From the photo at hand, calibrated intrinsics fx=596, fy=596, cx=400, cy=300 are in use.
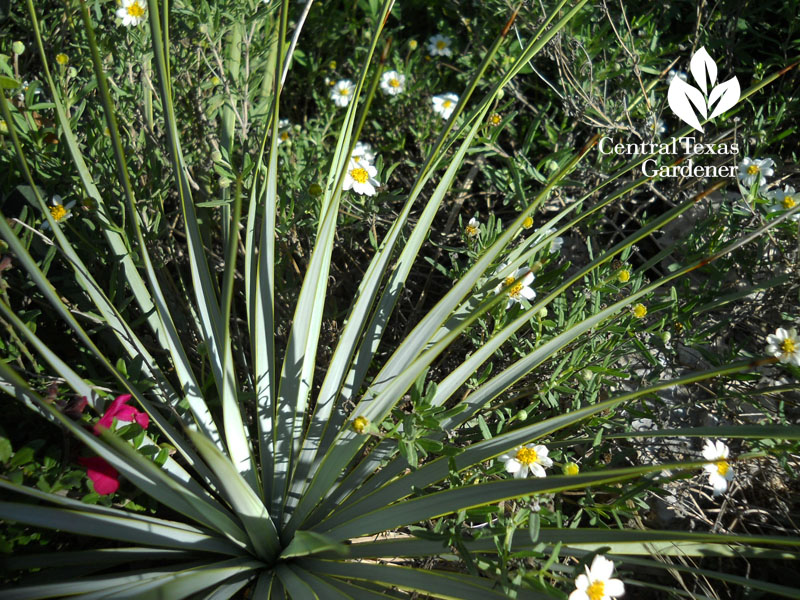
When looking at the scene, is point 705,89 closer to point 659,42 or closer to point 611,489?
point 659,42

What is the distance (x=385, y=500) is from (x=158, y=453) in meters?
0.42

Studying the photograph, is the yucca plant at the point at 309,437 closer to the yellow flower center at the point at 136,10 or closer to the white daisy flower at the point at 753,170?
the yellow flower center at the point at 136,10

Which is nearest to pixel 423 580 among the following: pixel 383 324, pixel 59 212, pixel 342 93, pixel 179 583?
pixel 179 583

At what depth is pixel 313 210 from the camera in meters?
1.38

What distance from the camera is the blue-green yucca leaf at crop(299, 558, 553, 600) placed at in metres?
0.88

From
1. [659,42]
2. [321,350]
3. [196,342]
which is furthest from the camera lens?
[659,42]

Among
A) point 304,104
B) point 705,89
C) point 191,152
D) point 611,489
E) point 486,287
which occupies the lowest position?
point 611,489

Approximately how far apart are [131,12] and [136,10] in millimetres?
13

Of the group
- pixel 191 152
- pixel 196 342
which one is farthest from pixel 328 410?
pixel 191 152

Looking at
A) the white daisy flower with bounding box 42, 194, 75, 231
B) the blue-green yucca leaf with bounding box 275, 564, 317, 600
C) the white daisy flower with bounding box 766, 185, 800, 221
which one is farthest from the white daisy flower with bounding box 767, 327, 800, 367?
the white daisy flower with bounding box 42, 194, 75, 231

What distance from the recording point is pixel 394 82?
6.03 ft

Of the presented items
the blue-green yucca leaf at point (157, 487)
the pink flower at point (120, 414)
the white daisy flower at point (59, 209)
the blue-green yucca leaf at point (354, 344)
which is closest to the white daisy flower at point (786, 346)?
the blue-green yucca leaf at point (354, 344)

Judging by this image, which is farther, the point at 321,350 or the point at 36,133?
the point at 321,350

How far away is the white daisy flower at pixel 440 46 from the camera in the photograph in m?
1.97
